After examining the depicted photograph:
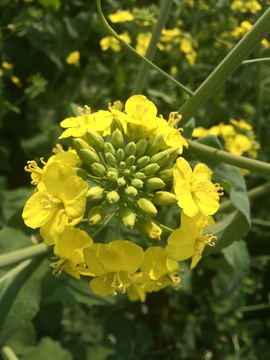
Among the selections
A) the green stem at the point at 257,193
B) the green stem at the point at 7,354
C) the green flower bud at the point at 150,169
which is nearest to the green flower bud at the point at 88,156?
the green flower bud at the point at 150,169

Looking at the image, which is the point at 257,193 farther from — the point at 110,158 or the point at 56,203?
the point at 56,203

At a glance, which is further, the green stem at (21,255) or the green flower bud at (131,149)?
the green stem at (21,255)

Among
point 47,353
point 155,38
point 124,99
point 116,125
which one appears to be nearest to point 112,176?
point 116,125

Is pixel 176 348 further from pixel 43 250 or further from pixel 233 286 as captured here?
pixel 43 250

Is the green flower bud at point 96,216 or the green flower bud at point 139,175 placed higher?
the green flower bud at point 139,175

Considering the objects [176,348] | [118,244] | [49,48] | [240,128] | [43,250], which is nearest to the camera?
[118,244]

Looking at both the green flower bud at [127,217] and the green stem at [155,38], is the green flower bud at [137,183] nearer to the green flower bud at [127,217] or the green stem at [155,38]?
the green flower bud at [127,217]

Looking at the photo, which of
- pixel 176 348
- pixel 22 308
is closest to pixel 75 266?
pixel 22 308
